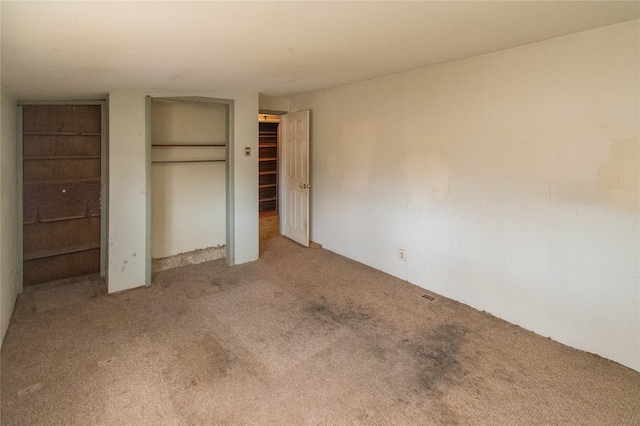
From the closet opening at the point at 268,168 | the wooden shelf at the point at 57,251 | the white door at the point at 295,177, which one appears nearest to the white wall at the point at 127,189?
the wooden shelf at the point at 57,251

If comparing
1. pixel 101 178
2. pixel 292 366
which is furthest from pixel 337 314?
pixel 101 178

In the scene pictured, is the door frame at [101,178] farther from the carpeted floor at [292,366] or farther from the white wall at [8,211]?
the carpeted floor at [292,366]

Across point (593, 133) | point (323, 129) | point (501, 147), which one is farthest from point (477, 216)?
point (323, 129)

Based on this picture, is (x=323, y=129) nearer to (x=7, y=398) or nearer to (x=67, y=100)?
(x=67, y=100)

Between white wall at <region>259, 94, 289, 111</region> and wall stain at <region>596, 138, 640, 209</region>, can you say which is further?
white wall at <region>259, 94, 289, 111</region>

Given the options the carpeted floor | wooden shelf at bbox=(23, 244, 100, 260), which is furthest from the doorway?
the carpeted floor

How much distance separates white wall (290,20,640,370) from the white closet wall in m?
1.92

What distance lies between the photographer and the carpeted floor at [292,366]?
6.54 ft

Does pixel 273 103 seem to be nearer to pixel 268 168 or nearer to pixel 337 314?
pixel 268 168

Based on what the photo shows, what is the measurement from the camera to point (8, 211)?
3.10 meters

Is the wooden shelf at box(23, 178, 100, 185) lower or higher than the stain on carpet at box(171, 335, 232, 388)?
higher

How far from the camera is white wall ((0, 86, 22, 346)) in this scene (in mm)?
2795

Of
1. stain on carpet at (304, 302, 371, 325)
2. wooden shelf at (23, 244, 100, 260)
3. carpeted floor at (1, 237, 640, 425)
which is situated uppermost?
wooden shelf at (23, 244, 100, 260)

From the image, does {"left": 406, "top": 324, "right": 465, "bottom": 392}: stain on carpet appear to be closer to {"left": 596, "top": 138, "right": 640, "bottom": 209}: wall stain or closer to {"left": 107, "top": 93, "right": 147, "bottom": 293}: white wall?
{"left": 596, "top": 138, "right": 640, "bottom": 209}: wall stain
